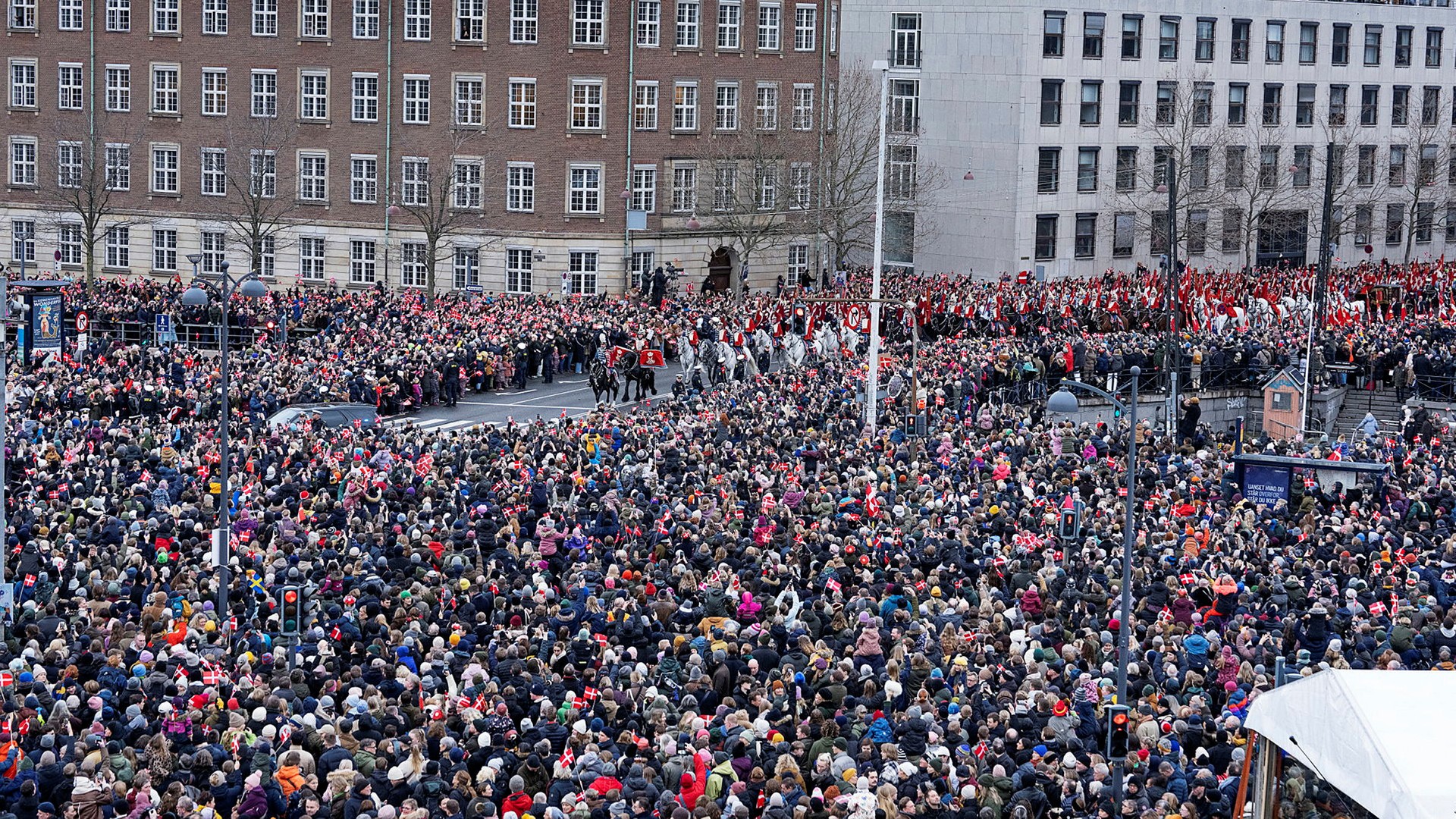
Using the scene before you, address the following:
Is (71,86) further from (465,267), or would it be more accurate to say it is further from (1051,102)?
(1051,102)

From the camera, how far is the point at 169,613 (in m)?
26.6

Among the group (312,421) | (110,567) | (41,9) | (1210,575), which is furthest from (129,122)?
(1210,575)

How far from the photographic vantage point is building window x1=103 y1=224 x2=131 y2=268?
8244 centimetres

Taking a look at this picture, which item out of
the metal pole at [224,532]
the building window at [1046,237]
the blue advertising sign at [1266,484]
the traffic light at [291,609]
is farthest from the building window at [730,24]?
the traffic light at [291,609]

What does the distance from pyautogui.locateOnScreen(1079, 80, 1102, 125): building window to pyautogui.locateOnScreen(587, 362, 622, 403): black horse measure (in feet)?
120

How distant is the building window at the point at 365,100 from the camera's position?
7844 cm

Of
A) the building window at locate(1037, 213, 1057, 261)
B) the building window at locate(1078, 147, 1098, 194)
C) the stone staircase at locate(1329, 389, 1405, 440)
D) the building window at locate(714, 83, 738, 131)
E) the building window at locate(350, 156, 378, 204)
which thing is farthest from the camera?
the building window at locate(1078, 147, 1098, 194)

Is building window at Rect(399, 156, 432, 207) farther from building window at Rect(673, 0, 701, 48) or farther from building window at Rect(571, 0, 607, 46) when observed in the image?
building window at Rect(673, 0, 701, 48)

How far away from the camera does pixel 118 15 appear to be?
80438 mm

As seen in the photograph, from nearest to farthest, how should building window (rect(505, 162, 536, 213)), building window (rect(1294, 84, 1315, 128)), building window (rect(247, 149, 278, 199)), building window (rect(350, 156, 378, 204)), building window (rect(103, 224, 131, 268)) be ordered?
1. building window (rect(247, 149, 278, 199))
2. building window (rect(505, 162, 536, 213))
3. building window (rect(350, 156, 378, 204))
4. building window (rect(103, 224, 131, 268))
5. building window (rect(1294, 84, 1315, 128))

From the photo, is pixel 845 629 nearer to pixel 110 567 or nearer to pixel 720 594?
pixel 720 594

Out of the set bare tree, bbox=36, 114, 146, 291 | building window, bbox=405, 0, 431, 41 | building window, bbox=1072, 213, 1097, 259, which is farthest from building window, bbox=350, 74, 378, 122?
building window, bbox=1072, 213, 1097, 259

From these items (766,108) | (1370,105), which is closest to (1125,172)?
(1370,105)

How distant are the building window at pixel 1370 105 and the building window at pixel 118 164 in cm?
5215
